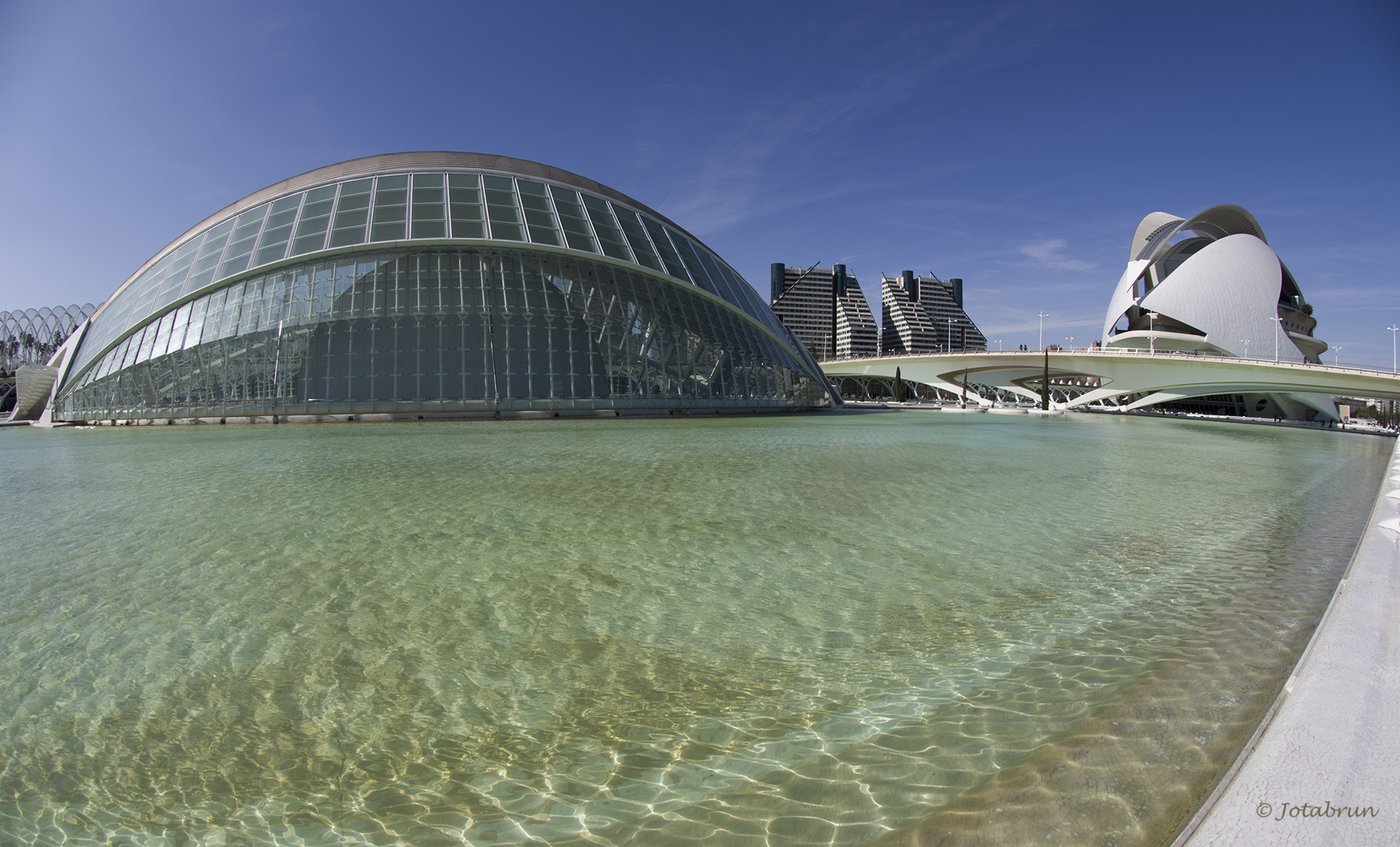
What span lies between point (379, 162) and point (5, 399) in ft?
226

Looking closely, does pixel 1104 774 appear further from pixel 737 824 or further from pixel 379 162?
pixel 379 162

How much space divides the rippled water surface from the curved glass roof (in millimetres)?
24145

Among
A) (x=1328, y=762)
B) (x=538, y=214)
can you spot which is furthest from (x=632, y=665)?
(x=538, y=214)

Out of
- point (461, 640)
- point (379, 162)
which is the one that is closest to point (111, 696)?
point (461, 640)

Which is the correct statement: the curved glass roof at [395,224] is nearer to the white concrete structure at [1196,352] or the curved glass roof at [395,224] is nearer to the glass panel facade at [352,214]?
the glass panel facade at [352,214]

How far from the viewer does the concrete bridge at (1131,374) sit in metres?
47.3

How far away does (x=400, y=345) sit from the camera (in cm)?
2942

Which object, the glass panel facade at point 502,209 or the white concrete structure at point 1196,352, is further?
the white concrete structure at point 1196,352

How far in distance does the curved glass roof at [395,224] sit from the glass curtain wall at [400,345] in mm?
738

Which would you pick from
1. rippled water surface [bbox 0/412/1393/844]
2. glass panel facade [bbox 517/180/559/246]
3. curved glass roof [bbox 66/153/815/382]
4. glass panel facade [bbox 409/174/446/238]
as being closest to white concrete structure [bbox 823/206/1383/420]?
curved glass roof [bbox 66/153/815/382]

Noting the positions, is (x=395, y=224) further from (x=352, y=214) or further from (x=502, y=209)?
(x=502, y=209)

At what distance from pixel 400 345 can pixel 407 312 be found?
59.1 inches

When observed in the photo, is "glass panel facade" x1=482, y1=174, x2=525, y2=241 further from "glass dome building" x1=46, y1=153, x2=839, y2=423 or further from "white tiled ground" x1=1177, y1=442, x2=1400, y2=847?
"white tiled ground" x1=1177, y1=442, x2=1400, y2=847

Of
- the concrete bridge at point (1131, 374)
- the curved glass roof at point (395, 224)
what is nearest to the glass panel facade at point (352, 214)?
the curved glass roof at point (395, 224)
